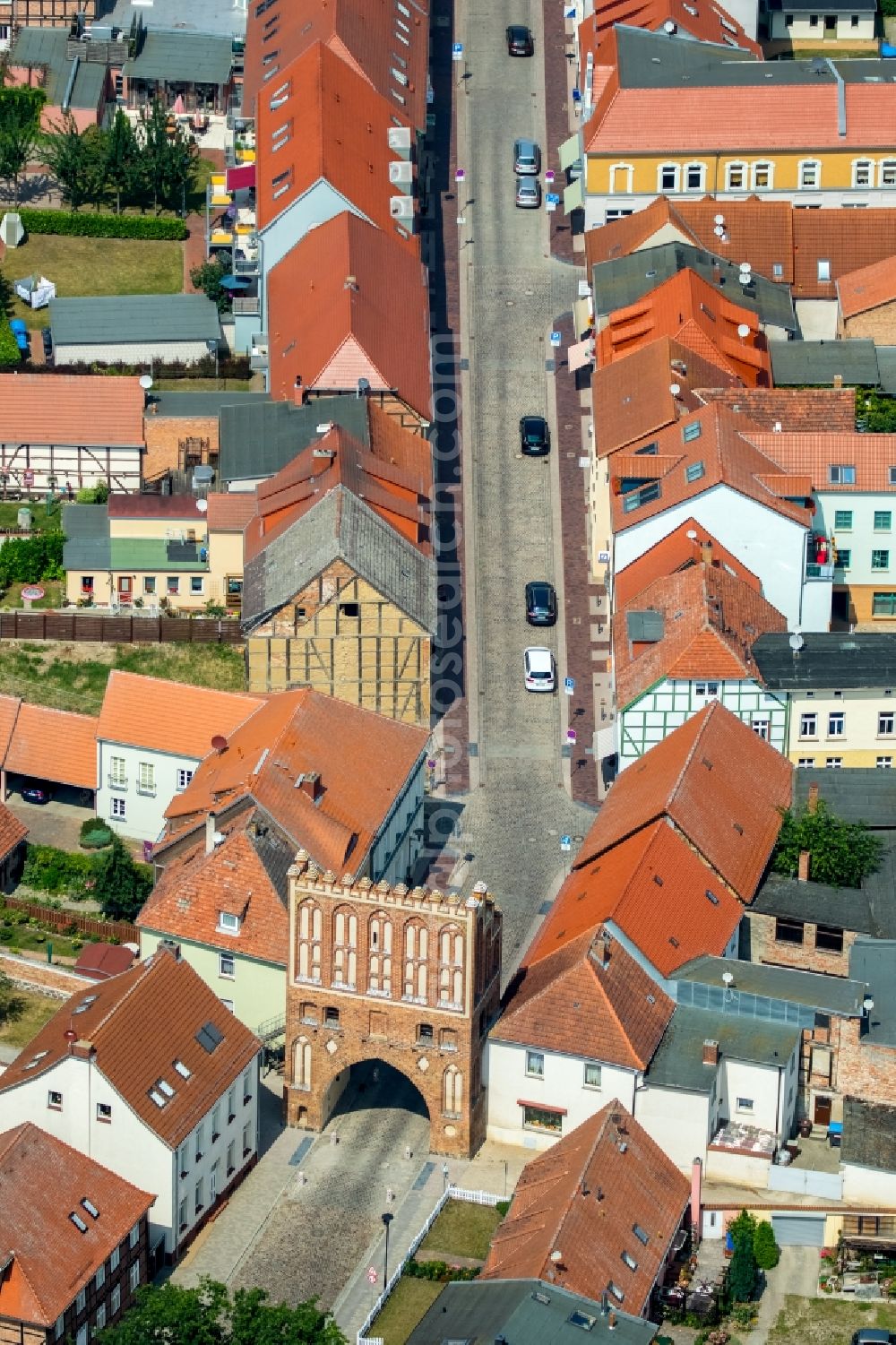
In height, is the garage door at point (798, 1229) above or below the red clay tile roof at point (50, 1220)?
below

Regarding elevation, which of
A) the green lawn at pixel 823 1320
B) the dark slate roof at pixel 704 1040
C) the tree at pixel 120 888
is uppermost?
the tree at pixel 120 888

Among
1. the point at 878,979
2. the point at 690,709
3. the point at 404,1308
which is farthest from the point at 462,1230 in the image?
the point at 690,709

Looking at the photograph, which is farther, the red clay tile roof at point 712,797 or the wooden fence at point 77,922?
the wooden fence at point 77,922

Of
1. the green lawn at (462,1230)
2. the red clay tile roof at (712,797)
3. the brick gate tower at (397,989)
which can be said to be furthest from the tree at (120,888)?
the green lawn at (462,1230)

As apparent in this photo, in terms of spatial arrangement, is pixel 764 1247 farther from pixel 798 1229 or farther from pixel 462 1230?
pixel 462 1230

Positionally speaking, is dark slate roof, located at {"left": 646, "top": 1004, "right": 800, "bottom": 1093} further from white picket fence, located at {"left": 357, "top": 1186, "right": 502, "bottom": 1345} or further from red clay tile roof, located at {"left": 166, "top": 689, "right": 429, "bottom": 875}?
red clay tile roof, located at {"left": 166, "top": 689, "right": 429, "bottom": 875}

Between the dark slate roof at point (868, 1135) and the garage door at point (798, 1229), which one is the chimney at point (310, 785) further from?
the garage door at point (798, 1229)

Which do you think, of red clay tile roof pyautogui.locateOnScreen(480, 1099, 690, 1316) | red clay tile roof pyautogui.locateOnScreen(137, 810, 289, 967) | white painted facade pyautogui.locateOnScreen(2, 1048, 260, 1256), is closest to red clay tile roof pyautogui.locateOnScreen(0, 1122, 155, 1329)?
white painted facade pyautogui.locateOnScreen(2, 1048, 260, 1256)
